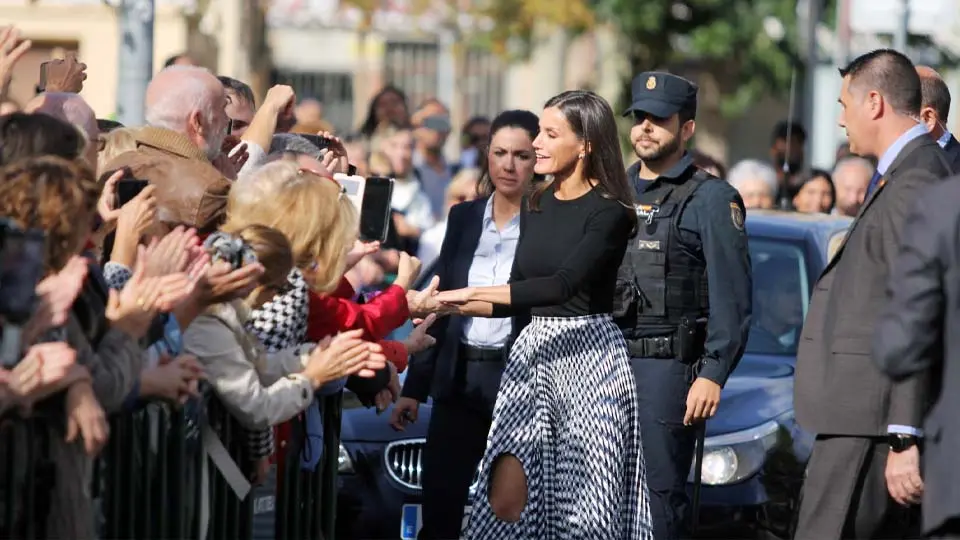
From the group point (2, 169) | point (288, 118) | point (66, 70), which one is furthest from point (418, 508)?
point (2, 169)

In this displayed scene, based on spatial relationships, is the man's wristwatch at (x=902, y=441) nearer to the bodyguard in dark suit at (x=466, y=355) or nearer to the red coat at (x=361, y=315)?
the red coat at (x=361, y=315)

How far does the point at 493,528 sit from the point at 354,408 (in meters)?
1.73

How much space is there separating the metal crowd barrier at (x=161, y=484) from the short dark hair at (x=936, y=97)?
3415 mm

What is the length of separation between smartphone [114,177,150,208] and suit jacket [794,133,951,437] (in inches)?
89.4

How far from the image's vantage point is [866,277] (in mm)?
6430

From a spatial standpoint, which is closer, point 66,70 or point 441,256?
point 66,70

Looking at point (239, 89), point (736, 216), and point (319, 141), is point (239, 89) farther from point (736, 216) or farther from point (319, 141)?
point (736, 216)

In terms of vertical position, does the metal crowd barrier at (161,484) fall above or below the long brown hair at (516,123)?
below

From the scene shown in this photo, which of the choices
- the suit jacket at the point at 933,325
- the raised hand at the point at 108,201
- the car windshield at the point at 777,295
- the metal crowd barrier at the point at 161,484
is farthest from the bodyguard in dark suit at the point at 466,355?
the suit jacket at the point at 933,325

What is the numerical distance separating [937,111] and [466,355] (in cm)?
228

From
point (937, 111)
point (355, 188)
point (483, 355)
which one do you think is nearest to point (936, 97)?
point (937, 111)

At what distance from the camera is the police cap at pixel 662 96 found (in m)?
8.12

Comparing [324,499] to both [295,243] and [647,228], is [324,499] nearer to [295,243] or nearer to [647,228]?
[295,243]

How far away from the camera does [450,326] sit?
321 inches
